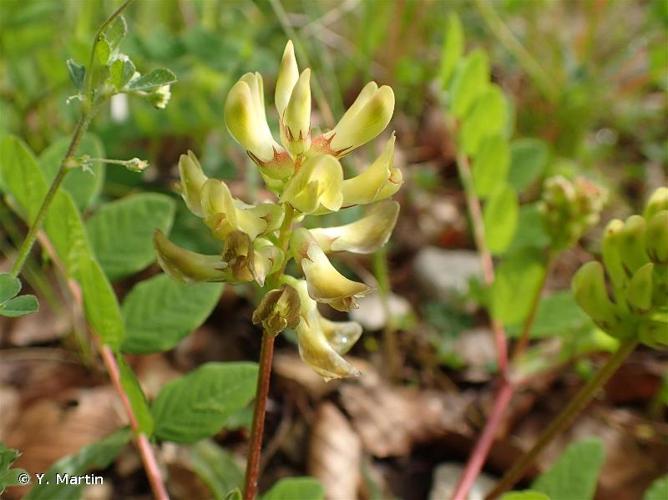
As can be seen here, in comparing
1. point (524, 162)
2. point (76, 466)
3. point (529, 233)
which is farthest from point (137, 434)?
point (524, 162)

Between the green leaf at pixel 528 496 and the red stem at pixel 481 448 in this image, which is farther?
the red stem at pixel 481 448

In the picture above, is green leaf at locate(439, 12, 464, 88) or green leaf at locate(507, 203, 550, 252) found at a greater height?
green leaf at locate(439, 12, 464, 88)

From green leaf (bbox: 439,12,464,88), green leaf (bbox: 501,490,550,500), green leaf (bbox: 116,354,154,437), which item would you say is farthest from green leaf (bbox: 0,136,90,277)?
green leaf (bbox: 439,12,464,88)

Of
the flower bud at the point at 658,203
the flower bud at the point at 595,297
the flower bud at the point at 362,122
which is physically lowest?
the flower bud at the point at 595,297

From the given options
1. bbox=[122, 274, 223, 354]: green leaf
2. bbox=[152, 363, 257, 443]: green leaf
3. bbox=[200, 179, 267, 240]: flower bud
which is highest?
bbox=[200, 179, 267, 240]: flower bud

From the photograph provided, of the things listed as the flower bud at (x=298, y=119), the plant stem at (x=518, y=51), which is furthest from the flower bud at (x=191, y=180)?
the plant stem at (x=518, y=51)

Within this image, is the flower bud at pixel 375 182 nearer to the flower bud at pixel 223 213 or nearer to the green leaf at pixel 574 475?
the flower bud at pixel 223 213

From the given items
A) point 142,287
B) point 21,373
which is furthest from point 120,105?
point 142,287

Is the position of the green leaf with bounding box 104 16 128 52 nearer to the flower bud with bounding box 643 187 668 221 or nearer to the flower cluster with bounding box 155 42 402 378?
the flower cluster with bounding box 155 42 402 378
